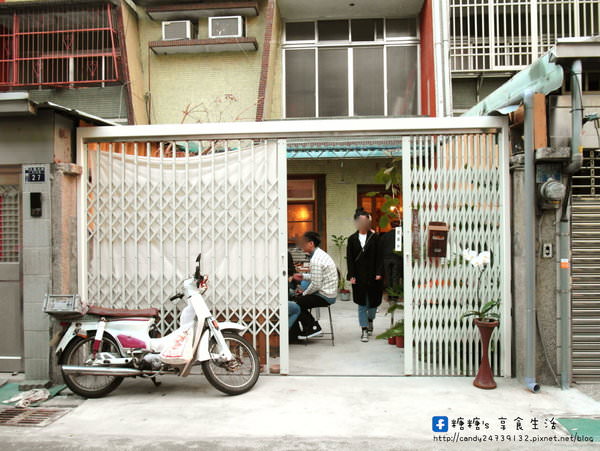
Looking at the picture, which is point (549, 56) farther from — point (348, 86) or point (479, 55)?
point (348, 86)

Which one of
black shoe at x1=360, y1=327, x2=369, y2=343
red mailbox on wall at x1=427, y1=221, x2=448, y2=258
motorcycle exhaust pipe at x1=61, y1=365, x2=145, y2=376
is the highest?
red mailbox on wall at x1=427, y1=221, x2=448, y2=258

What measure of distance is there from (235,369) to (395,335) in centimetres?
256

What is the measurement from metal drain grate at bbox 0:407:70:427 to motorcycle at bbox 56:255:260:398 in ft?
1.22

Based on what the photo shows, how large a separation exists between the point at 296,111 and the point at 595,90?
7.71 metres

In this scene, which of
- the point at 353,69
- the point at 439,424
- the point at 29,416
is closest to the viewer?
the point at 439,424

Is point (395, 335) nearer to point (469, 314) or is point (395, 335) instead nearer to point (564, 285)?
point (469, 314)

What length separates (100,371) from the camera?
17.3 feet

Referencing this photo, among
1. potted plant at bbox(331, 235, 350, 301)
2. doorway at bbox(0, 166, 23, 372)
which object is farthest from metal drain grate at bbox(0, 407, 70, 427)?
potted plant at bbox(331, 235, 350, 301)

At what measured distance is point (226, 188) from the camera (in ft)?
19.9

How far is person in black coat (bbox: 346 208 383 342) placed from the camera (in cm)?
779

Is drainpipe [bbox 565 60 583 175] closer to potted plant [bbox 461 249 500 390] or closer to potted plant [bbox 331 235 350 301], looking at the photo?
potted plant [bbox 461 249 500 390]

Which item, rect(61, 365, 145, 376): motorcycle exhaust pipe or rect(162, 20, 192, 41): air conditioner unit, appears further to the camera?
rect(162, 20, 192, 41): air conditioner unit

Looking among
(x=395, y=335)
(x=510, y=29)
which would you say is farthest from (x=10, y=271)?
(x=510, y=29)

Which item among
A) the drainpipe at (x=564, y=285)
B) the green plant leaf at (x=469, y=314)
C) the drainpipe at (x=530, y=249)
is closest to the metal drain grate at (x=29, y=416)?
the green plant leaf at (x=469, y=314)
